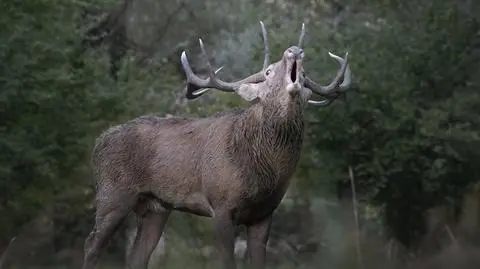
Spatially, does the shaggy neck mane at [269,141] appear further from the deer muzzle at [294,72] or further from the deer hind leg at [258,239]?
the deer hind leg at [258,239]

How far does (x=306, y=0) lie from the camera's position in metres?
26.5

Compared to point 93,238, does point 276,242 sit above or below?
below

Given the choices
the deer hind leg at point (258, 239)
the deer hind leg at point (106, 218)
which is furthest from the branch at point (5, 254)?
the deer hind leg at point (258, 239)

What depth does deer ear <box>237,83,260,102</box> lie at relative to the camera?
41.3 feet

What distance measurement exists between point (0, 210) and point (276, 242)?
6269 mm

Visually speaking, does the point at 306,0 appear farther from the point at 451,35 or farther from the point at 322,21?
the point at 451,35

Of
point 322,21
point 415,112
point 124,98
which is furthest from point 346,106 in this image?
point 124,98

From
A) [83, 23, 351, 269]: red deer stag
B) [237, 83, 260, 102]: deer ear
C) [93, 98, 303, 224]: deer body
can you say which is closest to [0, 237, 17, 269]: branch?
[83, 23, 351, 269]: red deer stag

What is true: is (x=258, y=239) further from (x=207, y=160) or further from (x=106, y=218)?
(x=106, y=218)

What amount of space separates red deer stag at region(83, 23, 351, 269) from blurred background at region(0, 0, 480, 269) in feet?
15.8

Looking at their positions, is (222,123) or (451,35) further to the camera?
(451,35)

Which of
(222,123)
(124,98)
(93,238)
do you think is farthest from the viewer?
(124,98)

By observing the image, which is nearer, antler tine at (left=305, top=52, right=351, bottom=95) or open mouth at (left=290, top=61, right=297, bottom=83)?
open mouth at (left=290, top=61, right=297, bottom=83)

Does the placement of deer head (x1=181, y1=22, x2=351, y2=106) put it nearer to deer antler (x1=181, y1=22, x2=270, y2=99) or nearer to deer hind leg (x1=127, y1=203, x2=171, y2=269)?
deer antler (x1=181, y1=22, x2=270, y2=99)
